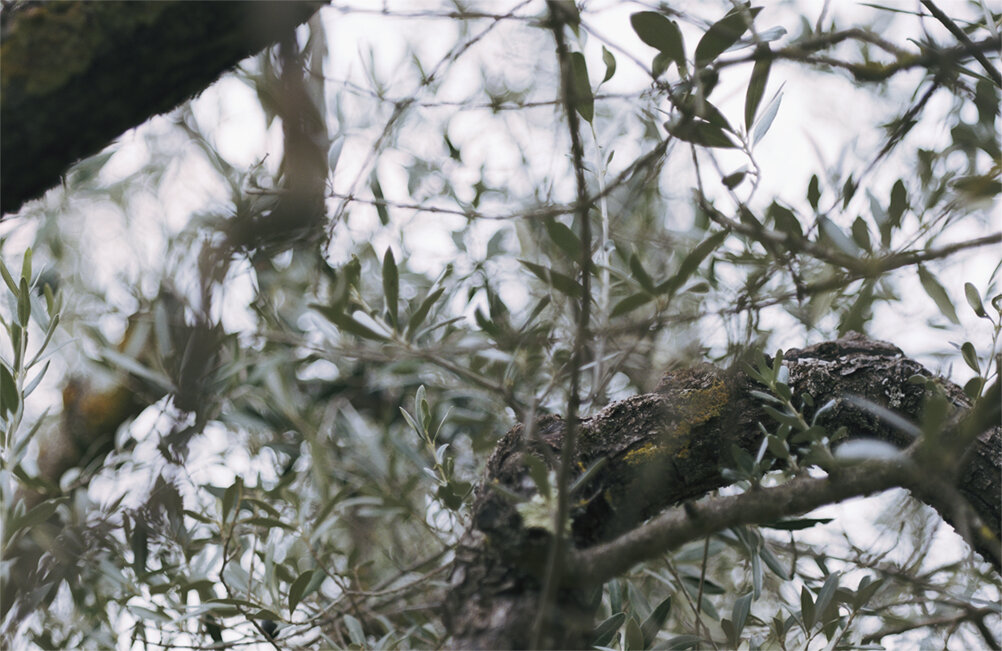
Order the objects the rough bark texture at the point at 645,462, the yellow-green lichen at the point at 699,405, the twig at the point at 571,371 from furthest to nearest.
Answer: the yellow-green lichen at the point at 699,405
the rough bark texture at the point at 645,462
the twig at the point at 571,371

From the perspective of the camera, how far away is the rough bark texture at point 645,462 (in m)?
0.63

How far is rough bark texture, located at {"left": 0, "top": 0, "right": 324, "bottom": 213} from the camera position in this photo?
33.6 inches

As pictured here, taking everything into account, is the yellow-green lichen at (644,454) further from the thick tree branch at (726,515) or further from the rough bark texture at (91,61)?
the rough bark texture at (91,61)

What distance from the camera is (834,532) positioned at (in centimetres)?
135

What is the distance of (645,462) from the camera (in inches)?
28.9

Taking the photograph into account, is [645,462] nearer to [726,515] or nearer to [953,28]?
[726,515]

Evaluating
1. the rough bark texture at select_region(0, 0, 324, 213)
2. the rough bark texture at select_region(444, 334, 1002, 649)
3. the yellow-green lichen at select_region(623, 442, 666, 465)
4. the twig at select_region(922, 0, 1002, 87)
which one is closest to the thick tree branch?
the rough bark texture at select_region(444, 334, 1002, 649)

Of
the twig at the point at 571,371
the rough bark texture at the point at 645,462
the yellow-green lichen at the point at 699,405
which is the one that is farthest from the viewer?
the yellow-green lichen at the point at 699,405

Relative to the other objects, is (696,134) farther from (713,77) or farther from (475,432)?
(475,432)

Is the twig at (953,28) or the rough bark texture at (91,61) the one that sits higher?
the rough bark texture at (91,61)

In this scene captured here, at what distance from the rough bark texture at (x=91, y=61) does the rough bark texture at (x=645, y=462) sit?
0.57m

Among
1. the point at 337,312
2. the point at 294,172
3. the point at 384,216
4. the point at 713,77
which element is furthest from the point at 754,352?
the point at 384,216

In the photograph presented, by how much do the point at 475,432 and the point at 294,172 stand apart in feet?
2.58

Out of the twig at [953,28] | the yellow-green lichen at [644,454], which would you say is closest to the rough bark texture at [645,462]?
the yellow-green lichen at [644,454]
